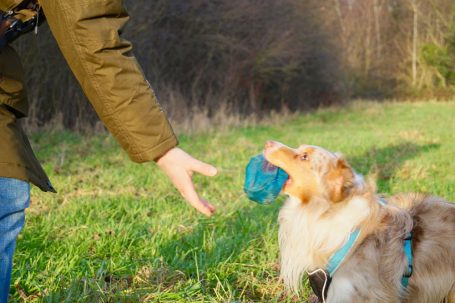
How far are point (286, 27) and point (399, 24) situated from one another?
1998 cm

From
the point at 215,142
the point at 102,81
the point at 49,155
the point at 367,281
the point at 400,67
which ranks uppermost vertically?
the point at 102,81

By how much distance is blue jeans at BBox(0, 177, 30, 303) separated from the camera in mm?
1926

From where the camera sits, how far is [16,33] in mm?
1996

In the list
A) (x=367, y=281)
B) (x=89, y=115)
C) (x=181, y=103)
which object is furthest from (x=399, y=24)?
(x=367, y=281)

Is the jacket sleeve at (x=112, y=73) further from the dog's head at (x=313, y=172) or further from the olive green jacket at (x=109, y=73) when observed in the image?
the dog's head at (x=313, y=172)

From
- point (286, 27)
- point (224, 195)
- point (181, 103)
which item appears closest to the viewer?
point (224, 195)

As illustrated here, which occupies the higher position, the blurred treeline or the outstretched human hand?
the outstretched human hand

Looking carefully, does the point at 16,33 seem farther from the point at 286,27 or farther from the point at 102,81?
the point at 286,27

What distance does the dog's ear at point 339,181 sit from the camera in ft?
10.5

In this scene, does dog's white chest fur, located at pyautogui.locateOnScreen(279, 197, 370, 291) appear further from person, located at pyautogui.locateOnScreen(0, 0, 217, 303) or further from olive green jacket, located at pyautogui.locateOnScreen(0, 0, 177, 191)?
olive green jacket, located at pyautogui.locateOnScreen(0, 0, 177, 191)

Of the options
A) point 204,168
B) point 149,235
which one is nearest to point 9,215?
point 204,168

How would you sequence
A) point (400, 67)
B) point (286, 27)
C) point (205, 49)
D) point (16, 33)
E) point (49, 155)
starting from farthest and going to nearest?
1. point (400, 67)
2. point (286, 27)
3. point (205, 49)
4. point (49, 155)
5. point (16, 33)

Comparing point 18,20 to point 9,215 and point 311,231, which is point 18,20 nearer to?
point 9,215

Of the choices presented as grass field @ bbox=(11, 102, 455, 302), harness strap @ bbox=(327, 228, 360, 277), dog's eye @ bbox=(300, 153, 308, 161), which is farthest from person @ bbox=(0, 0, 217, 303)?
dog's eye @ bbox=(300, 153, 308, 161)
